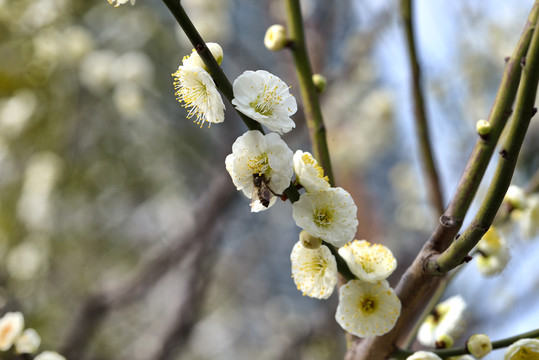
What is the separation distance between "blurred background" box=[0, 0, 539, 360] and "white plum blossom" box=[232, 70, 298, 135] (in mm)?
1318

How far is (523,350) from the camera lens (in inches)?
25.5

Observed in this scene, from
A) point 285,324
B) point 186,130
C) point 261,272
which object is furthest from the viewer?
point 261,272

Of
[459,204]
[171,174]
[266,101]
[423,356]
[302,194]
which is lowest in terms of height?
[171,174]

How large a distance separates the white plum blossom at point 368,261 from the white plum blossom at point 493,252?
32 centimetres

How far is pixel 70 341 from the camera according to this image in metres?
2.11

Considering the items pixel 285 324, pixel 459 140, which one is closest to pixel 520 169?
pixel 459 140

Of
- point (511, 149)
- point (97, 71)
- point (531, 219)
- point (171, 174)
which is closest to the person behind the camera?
point (511, 149)

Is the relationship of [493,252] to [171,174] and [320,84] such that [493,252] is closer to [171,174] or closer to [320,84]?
[320,84]

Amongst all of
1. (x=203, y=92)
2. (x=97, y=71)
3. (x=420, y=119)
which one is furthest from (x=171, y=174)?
(x=203, y=92)

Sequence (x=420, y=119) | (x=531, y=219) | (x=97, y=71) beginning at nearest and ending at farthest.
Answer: (x=531, y=219) → (x=420, y=119) → (x=97, y=71)

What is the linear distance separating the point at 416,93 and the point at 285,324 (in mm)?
2878

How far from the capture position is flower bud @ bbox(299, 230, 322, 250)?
62 cm

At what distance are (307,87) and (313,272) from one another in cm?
31

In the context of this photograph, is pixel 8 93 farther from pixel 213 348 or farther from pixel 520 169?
pixel 520 169
